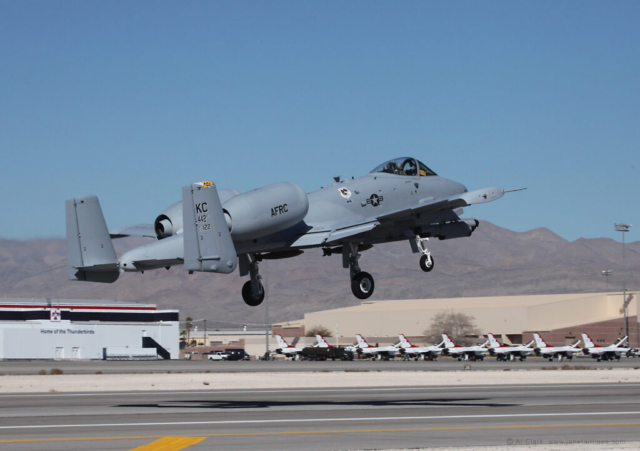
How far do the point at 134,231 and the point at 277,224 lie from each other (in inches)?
219

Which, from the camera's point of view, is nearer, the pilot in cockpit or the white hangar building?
the pilot in cockpit

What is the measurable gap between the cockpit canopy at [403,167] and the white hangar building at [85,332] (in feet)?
239

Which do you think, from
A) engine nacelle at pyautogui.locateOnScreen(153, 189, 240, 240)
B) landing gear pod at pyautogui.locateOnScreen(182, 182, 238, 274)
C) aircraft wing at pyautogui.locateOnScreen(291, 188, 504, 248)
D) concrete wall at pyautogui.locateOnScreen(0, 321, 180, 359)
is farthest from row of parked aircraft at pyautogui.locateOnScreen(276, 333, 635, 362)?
landing gear pod at pyautogui.locateOnScreen(182, 182, 238, 274)

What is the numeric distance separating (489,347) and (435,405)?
8202cm

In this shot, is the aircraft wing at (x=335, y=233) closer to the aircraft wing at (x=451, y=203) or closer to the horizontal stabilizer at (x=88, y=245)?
the aircraft wing at (x=451, y=203)

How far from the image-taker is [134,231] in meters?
28.5

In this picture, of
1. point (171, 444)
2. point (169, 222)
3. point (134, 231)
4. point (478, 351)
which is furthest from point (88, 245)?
point (478, 351)

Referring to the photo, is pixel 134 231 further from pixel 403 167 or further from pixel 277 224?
pixel 403 167

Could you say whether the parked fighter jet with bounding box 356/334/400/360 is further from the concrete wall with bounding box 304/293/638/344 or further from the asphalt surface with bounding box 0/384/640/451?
the asphalt surface with bounding box 0/384/640/451

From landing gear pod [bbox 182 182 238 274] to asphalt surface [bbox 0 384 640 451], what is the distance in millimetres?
4576

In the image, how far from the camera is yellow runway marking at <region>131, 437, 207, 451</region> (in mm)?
17656

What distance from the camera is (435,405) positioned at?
29.5 metres

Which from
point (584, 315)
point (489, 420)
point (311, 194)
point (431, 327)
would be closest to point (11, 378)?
point (311, 194)

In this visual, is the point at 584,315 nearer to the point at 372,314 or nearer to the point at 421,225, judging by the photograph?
the point at 372,314
